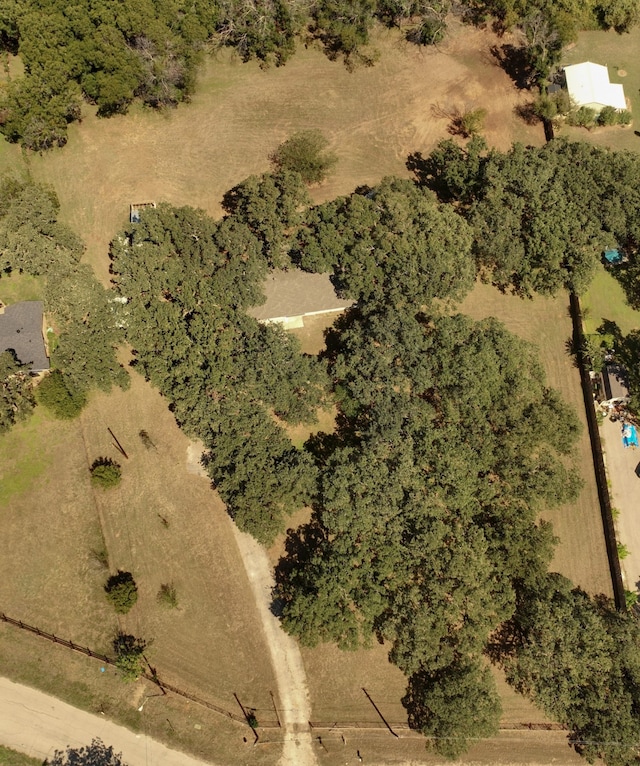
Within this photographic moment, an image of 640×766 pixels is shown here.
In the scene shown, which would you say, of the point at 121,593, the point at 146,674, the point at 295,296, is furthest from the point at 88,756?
the point at 295,296

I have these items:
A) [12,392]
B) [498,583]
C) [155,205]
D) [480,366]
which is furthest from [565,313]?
[12,392]

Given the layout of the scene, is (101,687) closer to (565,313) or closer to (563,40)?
(565,313)

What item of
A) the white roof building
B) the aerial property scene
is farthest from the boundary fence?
the white roof building

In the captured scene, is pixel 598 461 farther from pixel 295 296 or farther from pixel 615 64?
pixel 615 64

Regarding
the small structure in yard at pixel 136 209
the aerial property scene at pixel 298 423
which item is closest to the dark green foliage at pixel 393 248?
the aerial property scene at pixel 298 423

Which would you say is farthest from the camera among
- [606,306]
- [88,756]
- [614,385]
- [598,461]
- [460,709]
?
[606,306]

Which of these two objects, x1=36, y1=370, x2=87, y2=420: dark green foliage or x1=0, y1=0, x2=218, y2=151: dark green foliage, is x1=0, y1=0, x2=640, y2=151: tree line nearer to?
x1=0, y1=0, x2=218, y2=151: dark green foliage
